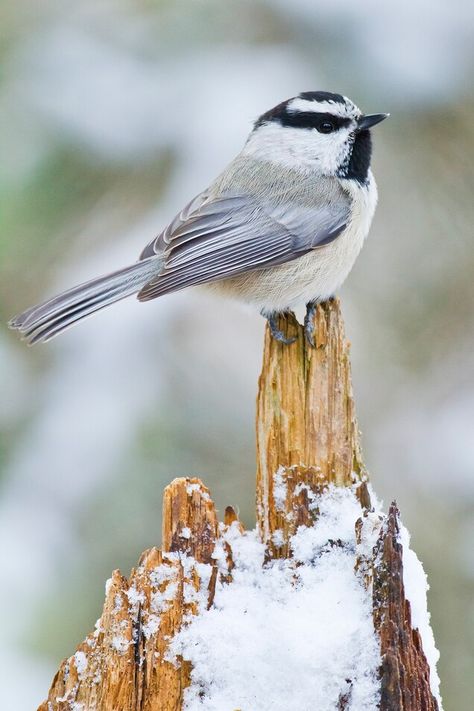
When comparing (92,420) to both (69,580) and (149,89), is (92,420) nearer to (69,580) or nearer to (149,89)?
(69,580)

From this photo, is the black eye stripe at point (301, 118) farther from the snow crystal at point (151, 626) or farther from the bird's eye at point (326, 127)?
the snow crystal at point (151, 626)

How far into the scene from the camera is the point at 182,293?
2807mm

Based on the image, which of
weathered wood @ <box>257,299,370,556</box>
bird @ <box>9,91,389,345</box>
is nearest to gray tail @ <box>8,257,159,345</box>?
bird @ <box>9,91,389,345</box>

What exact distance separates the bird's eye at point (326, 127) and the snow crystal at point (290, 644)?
54.6 inches

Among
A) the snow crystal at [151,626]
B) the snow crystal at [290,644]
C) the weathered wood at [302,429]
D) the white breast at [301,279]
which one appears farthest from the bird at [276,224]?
the snow crystal at [151,626]

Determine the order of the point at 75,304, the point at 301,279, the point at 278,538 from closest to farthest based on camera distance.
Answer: the point at 278,538
the point at 75,304
the point at 301,279

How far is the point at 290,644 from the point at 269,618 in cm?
8

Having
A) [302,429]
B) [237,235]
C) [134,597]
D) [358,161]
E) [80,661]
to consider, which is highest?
[358,161]

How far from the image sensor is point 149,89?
2861 mm

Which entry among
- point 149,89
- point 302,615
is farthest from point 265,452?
point 149,89

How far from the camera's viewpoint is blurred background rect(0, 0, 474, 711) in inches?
104

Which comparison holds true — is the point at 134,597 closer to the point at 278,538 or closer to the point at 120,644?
the point at 120,644

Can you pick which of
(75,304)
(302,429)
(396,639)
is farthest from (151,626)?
(75,304)

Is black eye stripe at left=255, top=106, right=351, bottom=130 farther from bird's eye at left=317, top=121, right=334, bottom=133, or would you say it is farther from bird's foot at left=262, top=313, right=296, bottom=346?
bird's foot at left=262, top=313, right=296, bottom=346
